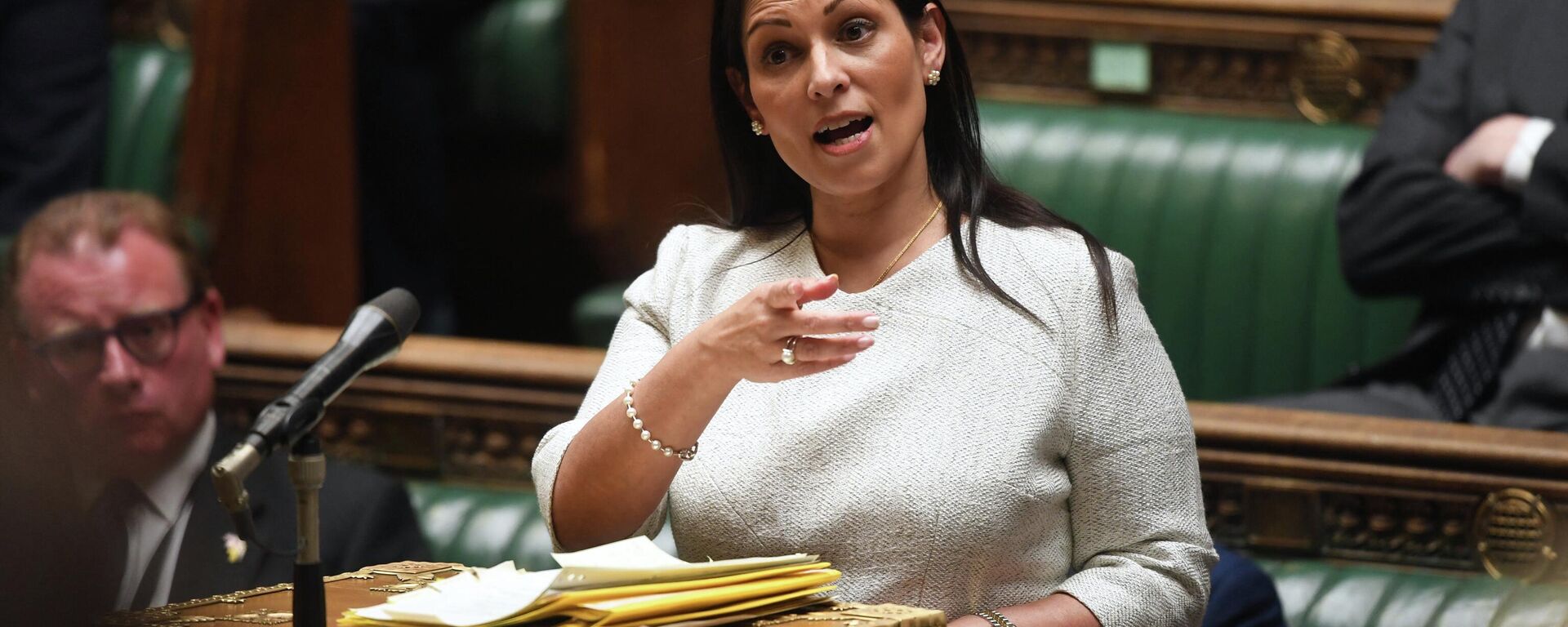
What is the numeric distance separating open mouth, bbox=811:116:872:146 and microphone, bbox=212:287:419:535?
0.31 metres

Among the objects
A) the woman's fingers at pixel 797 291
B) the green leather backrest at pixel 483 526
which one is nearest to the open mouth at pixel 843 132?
the woman's fingers at pixel 797 291

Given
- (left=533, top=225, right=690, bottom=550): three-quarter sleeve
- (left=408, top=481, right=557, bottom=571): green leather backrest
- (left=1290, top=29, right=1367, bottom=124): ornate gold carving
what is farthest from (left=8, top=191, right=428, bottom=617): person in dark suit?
(left=1290, top=29, right=1367, bottom=124): ornate gold carving

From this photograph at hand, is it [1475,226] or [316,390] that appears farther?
[1475,226]

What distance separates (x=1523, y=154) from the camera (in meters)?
2.09

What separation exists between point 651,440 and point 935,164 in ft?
1.05

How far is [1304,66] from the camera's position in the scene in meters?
2.64

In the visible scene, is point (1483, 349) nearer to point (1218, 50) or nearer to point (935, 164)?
point (1218, 50)

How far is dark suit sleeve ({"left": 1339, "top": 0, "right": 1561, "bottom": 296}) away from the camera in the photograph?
6.94ft

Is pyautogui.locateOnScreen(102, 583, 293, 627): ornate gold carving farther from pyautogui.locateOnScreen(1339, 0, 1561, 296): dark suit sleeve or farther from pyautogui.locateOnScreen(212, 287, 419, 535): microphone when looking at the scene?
pyautogui.locateOnScreen(1339, 0, 1561, 296): dark suit sleeve

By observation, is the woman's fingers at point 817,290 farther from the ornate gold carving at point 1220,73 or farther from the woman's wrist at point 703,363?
the ornate gold carving at point 1220,73

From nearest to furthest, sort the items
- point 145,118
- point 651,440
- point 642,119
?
point 651,440
point 642,119
point 145,118

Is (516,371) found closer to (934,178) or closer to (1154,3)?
(934,178)

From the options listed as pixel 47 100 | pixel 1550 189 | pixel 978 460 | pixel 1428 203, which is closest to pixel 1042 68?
pixel 1428 203

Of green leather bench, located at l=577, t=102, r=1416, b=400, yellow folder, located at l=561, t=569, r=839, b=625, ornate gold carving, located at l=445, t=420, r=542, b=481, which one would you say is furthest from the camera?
green leather bench, located at l=577, t=102, r=1416, b=400
